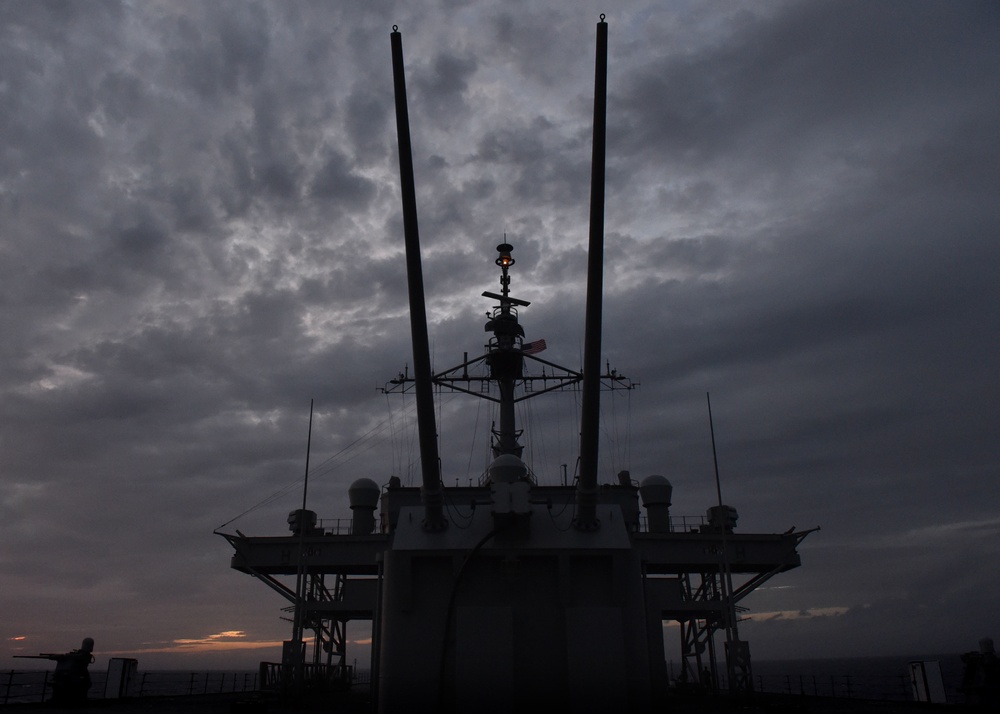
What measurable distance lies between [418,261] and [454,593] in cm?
608

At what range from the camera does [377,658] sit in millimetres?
15000

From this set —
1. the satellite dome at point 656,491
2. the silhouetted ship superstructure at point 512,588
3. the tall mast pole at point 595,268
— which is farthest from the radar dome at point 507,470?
the satellite dome at point 656,491

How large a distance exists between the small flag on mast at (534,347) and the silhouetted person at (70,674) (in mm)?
15551

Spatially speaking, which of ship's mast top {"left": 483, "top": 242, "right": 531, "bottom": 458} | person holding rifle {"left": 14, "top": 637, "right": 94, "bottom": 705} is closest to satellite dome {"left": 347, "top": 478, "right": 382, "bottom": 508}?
ship's mast top {"left": 483, "top": 242, "right": 531, "bottom": 458}

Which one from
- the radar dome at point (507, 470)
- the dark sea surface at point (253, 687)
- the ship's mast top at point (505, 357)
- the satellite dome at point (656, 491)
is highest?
the ship's mast top at point (505, 357)

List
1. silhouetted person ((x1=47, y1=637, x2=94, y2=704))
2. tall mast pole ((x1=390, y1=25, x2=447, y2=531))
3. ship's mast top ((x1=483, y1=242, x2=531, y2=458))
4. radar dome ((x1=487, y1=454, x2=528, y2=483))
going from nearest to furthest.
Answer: tall mast pole ((x1=390, y1=25, x2=447, y2=531)), radar dome ((x1=487, y1=454, x2=528, y2=483)), silhouetted person ((x1=47, y1=637, x2=94, y2=704)), ship's mast top ((x1=483, y1=242, x2=531, y2=458))

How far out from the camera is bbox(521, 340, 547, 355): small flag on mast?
25891 mm

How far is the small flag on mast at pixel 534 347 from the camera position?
25.9 m

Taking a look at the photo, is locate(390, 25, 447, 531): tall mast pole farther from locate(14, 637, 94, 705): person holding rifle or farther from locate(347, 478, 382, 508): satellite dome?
locate(347, 478, 382, 508): satellite dome

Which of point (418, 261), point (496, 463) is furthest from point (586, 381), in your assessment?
point (496, 463)

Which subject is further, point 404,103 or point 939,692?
point 939,692

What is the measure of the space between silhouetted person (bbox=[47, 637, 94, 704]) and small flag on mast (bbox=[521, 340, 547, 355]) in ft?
51.0

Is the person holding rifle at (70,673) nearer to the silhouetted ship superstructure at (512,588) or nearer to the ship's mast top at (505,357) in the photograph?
the silhouetted ship superstructure at (512,588)

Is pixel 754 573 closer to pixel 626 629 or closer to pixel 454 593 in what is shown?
pixel 626 629
